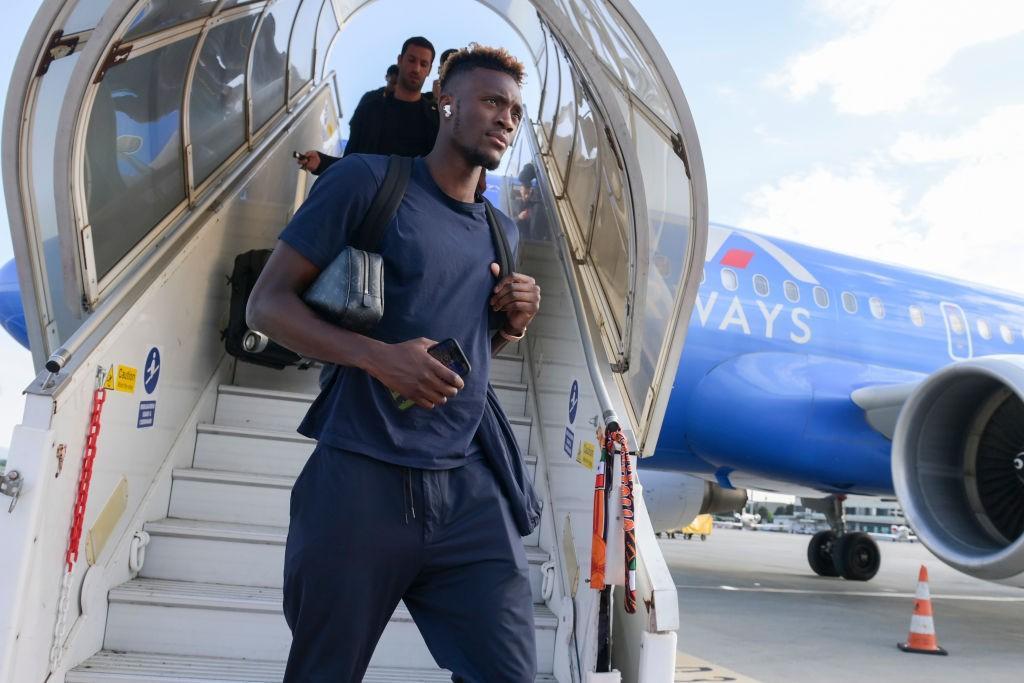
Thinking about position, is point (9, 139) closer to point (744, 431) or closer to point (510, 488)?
point (510, 488)

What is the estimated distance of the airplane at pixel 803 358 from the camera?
22.7 ft

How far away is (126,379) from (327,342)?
5.24ft

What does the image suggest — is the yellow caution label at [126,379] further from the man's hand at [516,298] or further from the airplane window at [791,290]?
the airplane window at [791,290]

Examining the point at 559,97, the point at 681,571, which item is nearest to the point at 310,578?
the point at 559,97

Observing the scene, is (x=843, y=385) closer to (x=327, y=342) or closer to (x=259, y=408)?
(x=259, y=408)

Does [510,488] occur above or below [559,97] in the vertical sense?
below

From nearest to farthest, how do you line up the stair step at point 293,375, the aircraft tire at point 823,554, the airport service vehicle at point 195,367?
the airport service vehicle at point 195,367 → the stair step at point 293,375 → the aircraft tire at point 823,554

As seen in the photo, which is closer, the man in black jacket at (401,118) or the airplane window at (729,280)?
the man in black jacket at (401,118)

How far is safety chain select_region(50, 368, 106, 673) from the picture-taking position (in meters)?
2.23

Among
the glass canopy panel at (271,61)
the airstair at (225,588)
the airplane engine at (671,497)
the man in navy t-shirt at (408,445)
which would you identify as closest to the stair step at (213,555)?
the airstair at (225,588)

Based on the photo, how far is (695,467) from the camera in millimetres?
7699

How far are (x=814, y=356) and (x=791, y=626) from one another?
2.42 metres

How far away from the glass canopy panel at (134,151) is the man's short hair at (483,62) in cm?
151

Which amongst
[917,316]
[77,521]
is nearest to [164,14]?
[77,521]
